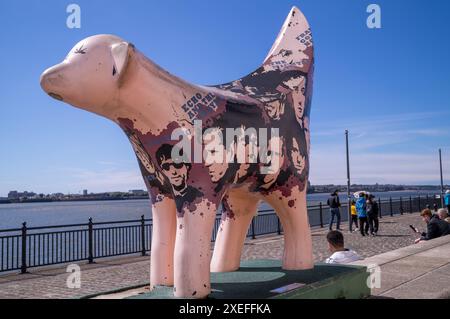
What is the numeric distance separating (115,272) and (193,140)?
6.37 meters

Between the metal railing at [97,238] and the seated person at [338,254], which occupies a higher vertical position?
the seated person at [338,254]

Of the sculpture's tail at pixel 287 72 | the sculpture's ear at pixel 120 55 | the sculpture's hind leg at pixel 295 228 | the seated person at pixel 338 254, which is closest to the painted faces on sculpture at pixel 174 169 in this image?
the sculpture's ear at pixel 120 55

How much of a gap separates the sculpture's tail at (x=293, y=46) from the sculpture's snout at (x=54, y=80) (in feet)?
8.76

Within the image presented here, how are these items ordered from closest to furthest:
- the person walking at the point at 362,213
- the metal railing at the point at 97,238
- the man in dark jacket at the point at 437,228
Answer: the man in dark jacket at the point at 437,228
the metal railing at the point at 97,238
the person walking at the point at 362,213

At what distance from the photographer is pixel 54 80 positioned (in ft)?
11.5

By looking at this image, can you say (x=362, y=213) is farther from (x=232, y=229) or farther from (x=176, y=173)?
(x=176, y=173)

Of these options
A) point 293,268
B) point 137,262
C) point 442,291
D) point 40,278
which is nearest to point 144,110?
point 293,268

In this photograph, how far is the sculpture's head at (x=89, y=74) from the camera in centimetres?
353

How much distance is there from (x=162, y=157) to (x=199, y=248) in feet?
2.80

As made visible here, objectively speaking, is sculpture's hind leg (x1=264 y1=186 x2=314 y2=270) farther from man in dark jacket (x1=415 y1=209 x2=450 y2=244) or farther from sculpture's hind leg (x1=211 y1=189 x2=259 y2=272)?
man in dark jacket (x1=415 y1=209 x2=450 y2=244)

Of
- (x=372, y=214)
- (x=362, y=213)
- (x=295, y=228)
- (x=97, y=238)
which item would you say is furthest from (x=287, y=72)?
(x=97, y=238)

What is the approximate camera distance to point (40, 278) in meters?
8.98

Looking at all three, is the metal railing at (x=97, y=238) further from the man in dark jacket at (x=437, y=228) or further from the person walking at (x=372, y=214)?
the man in dark jacket at (x=437, y=228)
